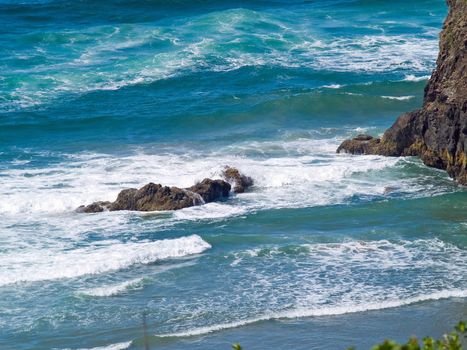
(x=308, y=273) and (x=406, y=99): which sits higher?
(x=406, y=99)

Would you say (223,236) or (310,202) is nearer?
(223,236)

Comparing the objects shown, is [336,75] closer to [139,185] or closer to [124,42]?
[124,42]

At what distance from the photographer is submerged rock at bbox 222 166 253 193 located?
93.2ft

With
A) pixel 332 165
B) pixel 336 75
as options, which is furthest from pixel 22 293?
pixel 336 75

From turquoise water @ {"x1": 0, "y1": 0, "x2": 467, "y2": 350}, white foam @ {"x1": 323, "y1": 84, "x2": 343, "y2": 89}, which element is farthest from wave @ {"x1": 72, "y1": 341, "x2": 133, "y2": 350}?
white foam @ {"x1": 323, "y1": 84, "x2": 343, "y2": 89}

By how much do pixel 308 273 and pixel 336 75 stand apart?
2223 cm

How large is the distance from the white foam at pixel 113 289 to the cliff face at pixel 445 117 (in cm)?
994

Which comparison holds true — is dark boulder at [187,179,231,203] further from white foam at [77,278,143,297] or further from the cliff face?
white foam at [77,278,143,297]

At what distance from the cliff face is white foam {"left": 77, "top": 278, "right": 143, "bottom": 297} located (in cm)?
994

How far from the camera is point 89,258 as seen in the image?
2300 cm

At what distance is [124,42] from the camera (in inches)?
1975

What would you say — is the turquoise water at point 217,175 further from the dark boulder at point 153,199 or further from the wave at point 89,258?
the dark boulder at point 153,199

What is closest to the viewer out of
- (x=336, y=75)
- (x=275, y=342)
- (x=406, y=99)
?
(x=275, y=342)

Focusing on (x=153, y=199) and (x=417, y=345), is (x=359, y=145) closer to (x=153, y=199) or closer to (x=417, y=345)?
(x=153, y=199)
